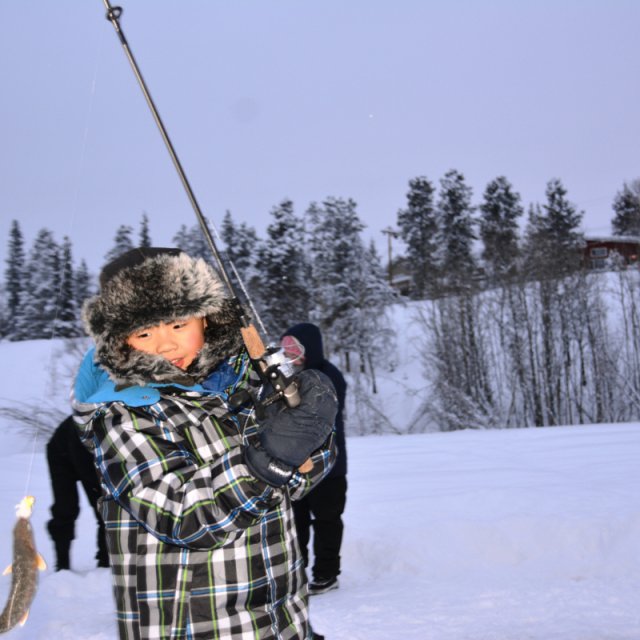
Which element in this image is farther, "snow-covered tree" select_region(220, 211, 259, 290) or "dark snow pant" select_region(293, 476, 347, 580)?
"snow-covered tree" select_region(220, 211, 259, 290)

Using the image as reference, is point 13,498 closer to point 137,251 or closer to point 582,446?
point 137,251

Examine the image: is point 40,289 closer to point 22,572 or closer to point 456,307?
point 456,307

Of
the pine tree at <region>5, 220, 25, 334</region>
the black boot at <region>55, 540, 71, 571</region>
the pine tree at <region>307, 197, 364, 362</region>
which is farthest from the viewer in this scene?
Result: the pine tree at <region>5, 220, 25, 334</region>

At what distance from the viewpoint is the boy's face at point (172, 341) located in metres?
1.85

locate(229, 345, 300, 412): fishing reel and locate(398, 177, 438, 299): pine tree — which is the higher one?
locate(398, 177, 438, 299): pine tree

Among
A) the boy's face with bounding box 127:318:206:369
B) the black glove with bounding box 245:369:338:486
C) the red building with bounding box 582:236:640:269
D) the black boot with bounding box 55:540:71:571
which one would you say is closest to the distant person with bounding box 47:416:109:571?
the black boot with bounding box 55:540:71:571

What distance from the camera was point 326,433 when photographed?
64.9 inches

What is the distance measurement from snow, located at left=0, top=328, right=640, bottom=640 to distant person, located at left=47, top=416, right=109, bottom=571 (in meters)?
0.29

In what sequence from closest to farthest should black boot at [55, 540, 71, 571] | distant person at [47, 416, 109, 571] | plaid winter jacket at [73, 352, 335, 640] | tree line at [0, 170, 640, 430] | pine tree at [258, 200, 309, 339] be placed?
plaid winter jacket at [73, 352, 335, 640], distant person at [47, 416, 109, 571], black boot at [55, 540, 71, 571], tree line at [0, 170, 640, 430], pine tree at [258, 200, 309, 339]

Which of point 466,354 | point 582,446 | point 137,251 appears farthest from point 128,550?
point 466,354

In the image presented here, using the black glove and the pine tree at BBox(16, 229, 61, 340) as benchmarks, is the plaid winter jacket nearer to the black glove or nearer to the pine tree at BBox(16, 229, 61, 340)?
the black glove

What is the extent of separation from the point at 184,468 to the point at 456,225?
50.4 meters

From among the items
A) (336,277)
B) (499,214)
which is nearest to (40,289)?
(336,277)

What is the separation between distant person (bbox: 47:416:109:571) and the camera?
4672 millimetres
